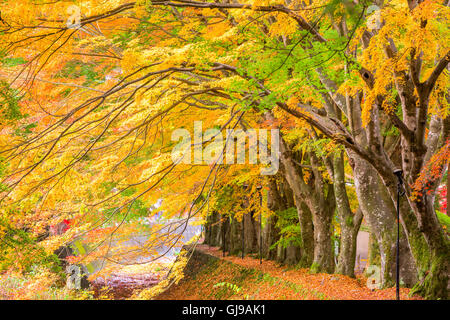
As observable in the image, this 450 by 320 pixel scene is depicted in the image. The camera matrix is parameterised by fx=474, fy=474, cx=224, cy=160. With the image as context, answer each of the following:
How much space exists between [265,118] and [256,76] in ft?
15.4

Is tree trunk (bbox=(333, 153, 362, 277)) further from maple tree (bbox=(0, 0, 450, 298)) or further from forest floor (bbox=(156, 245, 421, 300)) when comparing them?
forest floor (bbox=(156, 245, 421, 300))

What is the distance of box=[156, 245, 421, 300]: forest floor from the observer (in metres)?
12.1

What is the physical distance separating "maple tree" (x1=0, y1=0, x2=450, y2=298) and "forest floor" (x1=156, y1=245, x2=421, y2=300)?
730mm

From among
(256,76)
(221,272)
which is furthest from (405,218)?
(221,272)

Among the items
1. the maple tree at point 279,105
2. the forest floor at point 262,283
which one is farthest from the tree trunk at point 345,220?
the forest floor at point 262,283

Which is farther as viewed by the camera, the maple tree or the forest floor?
the forest floor

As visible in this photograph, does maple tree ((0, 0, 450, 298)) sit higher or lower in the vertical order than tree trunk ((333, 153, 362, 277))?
higher

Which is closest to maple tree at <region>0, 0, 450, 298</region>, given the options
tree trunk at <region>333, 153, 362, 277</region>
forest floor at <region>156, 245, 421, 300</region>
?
tree trunk at <region>333, 153, 362, 277</region>

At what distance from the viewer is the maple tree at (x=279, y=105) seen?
28.1 ft

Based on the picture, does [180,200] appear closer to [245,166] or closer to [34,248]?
[245,166]

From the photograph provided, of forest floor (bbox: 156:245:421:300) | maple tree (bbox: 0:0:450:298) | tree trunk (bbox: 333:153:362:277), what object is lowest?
forest floor (bbox: 156:245:421:300)

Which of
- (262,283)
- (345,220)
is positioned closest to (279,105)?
(345,220)

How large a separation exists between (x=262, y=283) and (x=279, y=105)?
28.2 ft
